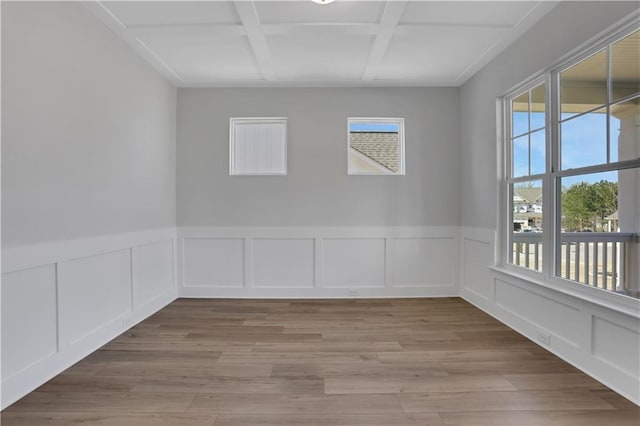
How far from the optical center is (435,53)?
3.18 m

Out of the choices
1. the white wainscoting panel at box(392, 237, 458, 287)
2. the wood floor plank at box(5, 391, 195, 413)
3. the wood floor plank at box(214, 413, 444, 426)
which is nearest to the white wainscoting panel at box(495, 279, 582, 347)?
the white wainscoting panel at box(392, 237, 458, 287)

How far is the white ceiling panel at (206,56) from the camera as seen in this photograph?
9.52 feet

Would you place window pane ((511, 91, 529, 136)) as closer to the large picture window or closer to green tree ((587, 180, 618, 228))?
the large picture window

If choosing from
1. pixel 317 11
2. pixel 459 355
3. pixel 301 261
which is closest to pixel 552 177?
pixel 459 355

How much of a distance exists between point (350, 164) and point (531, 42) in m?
2.16

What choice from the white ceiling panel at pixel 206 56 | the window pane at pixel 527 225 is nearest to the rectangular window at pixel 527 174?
the window pane at pixel 527 225

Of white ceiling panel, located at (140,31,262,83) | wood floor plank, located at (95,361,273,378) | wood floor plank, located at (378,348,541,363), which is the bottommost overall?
wood floor plank, located at (95,361,273,378)

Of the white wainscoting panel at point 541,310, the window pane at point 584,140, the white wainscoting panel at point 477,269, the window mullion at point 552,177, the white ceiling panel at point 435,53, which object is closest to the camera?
the window pane at point 584,140

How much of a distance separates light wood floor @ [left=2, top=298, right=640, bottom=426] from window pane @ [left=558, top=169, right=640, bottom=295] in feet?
2.31

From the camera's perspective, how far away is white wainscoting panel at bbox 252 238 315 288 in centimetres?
403

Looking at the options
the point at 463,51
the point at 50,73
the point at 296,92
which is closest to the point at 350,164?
the point at 296,92

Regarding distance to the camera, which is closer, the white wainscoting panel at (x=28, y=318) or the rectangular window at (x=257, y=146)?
the white wainscoting panel at (x=28, y=318)

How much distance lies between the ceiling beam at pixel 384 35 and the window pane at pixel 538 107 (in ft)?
4.64

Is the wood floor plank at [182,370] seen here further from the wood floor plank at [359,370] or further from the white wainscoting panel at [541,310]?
the white wainscoting panel at [541,310]
